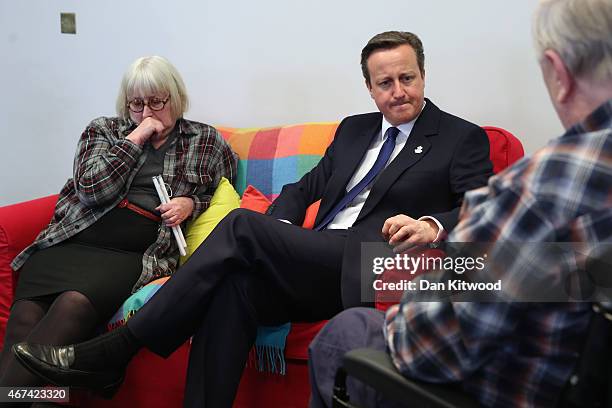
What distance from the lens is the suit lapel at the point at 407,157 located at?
78.4 inches

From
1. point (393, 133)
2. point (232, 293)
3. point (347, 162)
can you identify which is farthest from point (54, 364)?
point (393, 133)

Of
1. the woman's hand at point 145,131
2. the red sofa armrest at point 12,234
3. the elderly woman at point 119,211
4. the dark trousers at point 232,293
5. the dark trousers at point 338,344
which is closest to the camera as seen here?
the dark trousers at point 338,344

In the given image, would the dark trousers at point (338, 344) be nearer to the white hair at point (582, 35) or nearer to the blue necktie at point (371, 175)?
the white hair at point (582, 35)

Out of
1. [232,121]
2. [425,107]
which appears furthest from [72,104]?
[425,107]

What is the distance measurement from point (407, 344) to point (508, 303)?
0.61ft

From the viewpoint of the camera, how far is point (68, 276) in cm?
214

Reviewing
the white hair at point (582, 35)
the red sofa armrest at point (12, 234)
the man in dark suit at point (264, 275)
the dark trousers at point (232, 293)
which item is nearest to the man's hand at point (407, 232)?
the man in dark suit at point (264, 275)

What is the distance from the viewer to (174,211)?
233 cm

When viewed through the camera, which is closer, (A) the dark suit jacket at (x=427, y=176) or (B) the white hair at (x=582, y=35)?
(B) the white hair at (x=582, y=35)

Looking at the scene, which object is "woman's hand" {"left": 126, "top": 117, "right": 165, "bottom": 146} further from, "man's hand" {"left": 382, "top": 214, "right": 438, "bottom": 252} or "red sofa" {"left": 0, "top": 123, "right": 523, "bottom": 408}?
"man's hand" {"left": 382, "top": 214, "right": 438, "bottom": 252}

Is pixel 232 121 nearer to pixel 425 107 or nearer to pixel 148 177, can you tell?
pixel 148 177

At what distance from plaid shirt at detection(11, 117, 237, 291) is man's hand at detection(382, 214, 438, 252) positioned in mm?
908

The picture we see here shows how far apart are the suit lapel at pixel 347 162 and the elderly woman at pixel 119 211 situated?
1.78 ft

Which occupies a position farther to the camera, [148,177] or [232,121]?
[232,121]
